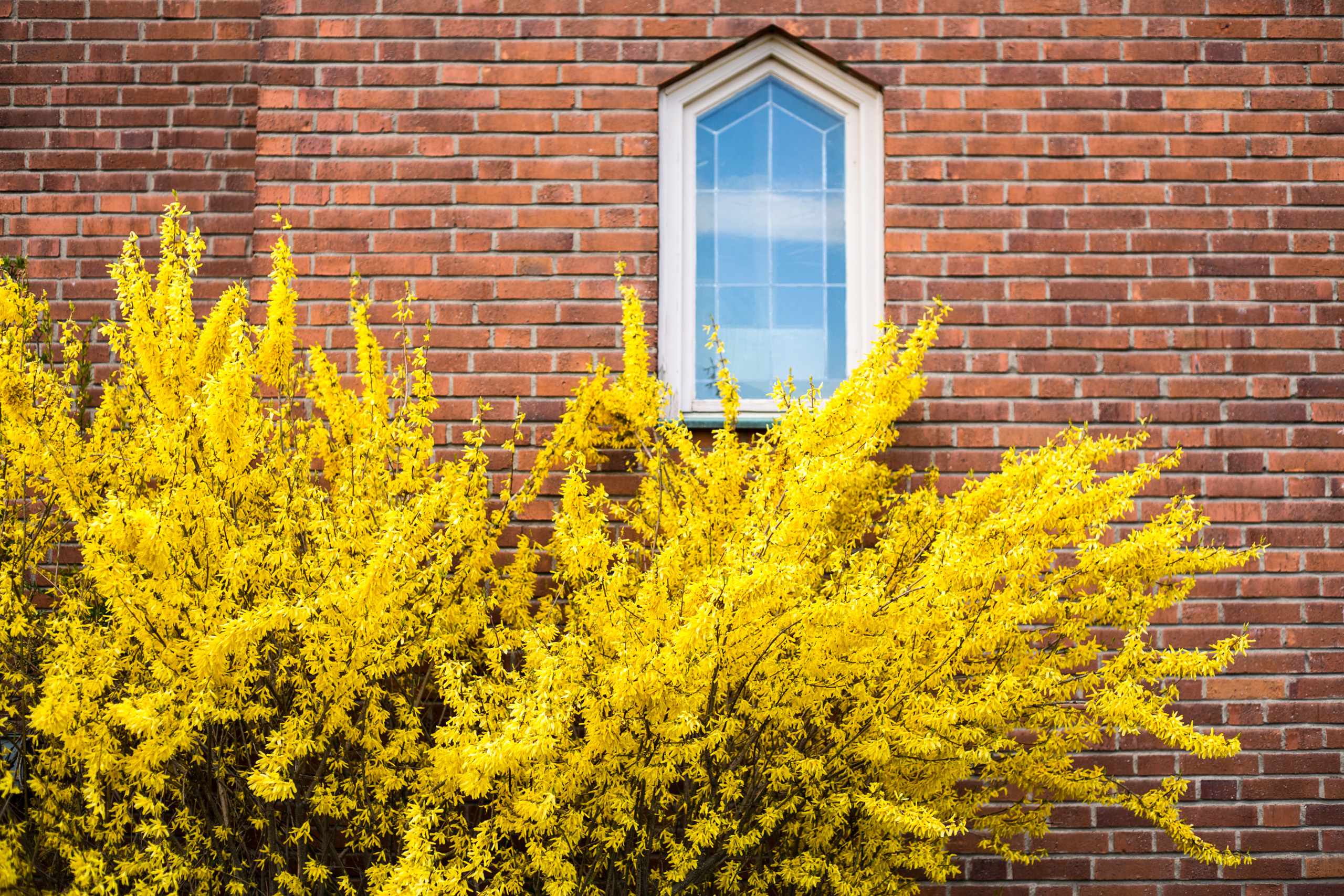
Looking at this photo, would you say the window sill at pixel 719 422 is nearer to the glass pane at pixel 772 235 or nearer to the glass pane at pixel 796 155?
the glass pane at pixel 772 235

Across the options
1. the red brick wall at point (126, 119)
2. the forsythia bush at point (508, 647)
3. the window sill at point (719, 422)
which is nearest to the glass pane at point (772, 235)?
the window sill at point (719, 422)

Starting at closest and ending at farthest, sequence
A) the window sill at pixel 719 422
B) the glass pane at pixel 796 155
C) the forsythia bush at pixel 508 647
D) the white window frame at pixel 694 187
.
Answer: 1. the forsythia bush at pixel 508 647
2. the window sill at pixel 719 422
3. the white window frame at pixel 694 187
4. the glass pane at pixel 796 155

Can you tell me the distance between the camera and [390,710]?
267 cm

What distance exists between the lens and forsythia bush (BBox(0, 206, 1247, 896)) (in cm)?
226

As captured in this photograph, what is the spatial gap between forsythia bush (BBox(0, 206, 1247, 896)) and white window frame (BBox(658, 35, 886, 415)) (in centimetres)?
61

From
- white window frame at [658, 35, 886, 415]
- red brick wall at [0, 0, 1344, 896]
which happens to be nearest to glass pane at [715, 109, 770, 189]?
white window frame at [658, 35, 886, 415]

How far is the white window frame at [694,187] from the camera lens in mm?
3500

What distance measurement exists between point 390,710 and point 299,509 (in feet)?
2.08

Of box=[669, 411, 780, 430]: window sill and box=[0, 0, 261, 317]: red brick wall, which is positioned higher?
box=[0, 0, 261, 317]: red brick wall

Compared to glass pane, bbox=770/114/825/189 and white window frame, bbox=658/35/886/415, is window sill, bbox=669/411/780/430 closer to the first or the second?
white window frame, bbox=658/35/886/415

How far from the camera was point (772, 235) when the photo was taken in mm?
3594

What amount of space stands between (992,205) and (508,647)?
2384 mm

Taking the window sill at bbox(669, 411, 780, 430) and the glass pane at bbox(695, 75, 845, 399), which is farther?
the glass pane at bbox(695, 75, 845, 399)

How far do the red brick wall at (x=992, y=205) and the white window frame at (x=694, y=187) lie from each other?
87 millimetres
